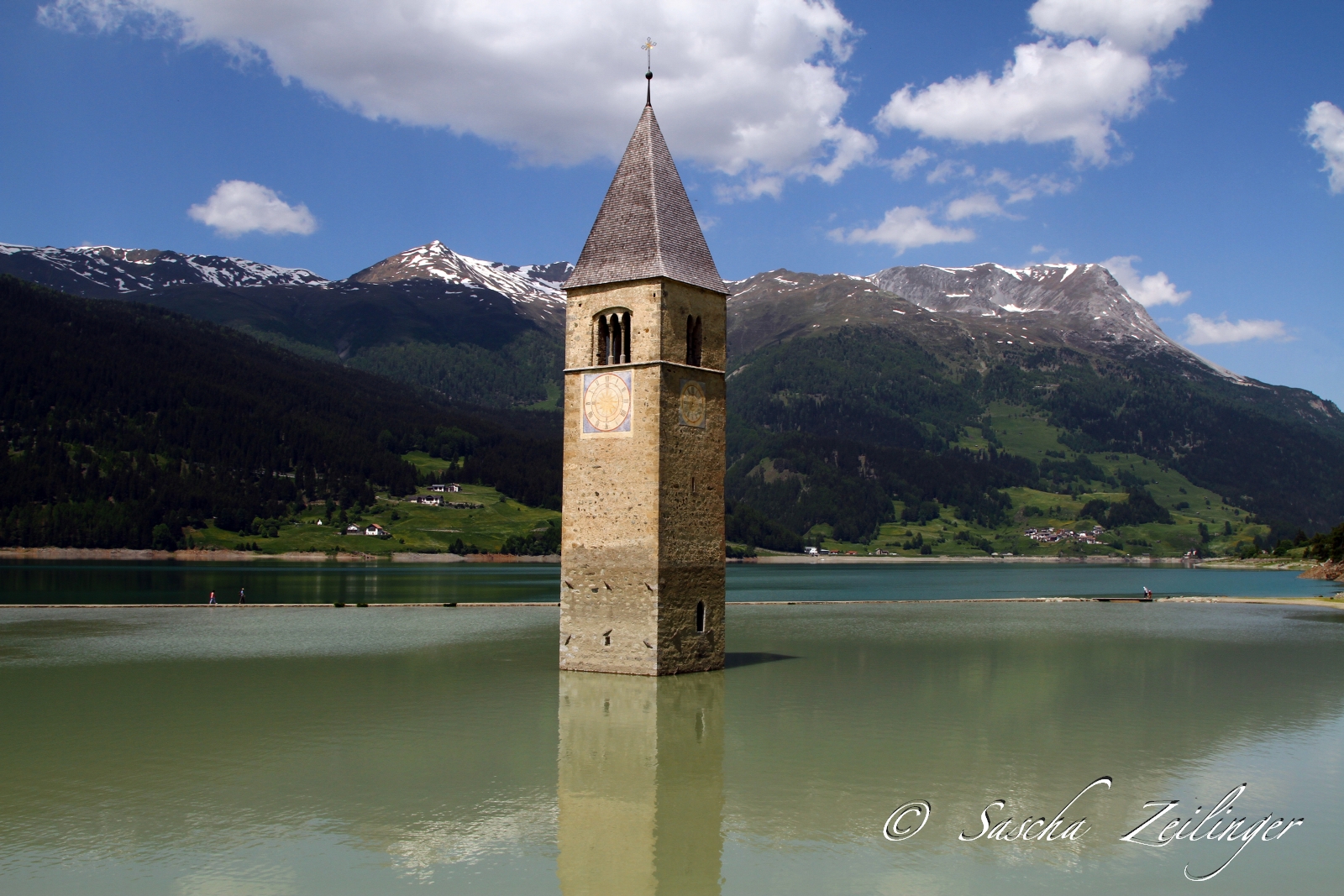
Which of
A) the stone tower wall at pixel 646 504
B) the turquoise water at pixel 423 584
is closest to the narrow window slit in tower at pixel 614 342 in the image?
the stone tower wall at pixel 646 504

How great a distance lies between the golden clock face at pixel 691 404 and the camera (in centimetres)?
3656

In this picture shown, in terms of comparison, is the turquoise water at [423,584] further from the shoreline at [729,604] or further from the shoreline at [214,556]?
the shoreline at [214,556]

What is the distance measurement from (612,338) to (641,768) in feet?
52.7

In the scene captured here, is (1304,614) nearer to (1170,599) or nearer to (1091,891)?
(1170,599)

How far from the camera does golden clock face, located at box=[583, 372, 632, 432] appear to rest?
36.2m

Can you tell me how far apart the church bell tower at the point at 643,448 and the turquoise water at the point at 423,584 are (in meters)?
47.9

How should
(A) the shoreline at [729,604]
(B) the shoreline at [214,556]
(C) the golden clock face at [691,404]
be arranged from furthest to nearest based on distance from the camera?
(B) the shoreline at [214,556], (A) the shoreline at [729,604], (C) the golden clock face at [691,404]

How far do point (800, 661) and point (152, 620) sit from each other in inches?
1528

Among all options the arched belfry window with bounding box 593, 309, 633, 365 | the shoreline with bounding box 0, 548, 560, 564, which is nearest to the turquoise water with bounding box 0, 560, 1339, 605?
the shoreline with bounding box 0, 548, 560, 564

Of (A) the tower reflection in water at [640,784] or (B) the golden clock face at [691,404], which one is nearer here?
(A) the tower reflection in water at [640,784]

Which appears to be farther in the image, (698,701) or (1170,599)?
(1170,599)

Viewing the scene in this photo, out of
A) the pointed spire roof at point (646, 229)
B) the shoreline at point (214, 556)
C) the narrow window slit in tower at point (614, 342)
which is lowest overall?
the shoreline at point (214, 556)

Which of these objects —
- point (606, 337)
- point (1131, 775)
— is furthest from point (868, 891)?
point (606, 337)

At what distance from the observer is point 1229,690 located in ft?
124
